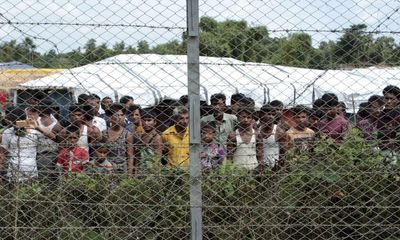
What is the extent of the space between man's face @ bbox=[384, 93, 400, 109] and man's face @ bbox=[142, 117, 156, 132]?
5.44 ft

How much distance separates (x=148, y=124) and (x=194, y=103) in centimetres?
76

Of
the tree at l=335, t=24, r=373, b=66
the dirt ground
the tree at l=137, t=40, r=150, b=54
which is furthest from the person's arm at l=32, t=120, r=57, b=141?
the tree at l=335, t=24, r=373, b=66

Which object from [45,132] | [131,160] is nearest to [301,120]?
[131,160]

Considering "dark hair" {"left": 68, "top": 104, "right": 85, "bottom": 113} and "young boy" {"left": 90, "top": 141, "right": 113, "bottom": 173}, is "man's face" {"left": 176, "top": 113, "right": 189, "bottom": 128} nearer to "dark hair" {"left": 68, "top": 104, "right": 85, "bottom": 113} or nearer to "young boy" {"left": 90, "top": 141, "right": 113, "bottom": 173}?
"young boy" {"left": 90, "top": 141, "right": 113, "bottom": 173}

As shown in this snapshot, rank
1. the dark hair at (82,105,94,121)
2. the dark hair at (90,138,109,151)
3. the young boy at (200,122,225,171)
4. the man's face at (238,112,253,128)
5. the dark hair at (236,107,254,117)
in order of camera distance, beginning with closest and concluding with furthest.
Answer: the dark hair at (90,138,109,151) < the young boy at (200,122,225,171) < the dark hair at (236,107,254,117) < the man's face at (238,112,253,128) < the dark hair at (82,105,94,121)

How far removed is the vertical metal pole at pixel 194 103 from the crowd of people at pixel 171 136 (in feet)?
0.60

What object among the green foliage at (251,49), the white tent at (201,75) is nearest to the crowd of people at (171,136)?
the white tent at (201,75)

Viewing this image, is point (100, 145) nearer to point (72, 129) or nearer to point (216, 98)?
point (72, 129)

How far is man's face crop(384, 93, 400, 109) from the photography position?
13.9 ft

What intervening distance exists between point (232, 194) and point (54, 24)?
1.53m

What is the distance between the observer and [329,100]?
160 inches

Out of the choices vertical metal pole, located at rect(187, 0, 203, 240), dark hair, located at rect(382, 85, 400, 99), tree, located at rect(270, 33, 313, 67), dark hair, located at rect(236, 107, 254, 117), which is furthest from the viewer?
dark hair, located at rect(382, 85, 400, 99)

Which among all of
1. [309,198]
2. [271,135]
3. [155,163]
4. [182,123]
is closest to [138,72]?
[182,123]

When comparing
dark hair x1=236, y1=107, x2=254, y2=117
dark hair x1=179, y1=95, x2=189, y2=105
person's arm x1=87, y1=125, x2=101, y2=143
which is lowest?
person's arm x1=87, y1=125, x2=101, y2=143
